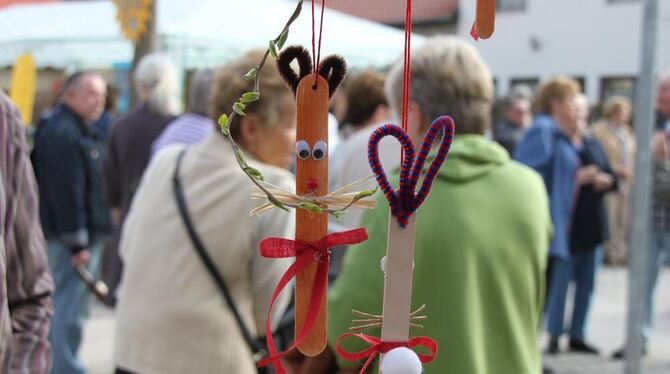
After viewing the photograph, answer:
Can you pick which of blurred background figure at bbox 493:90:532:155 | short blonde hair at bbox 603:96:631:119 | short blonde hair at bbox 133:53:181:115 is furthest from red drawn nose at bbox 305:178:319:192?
short blonde hair at bbox 603:96:631:119

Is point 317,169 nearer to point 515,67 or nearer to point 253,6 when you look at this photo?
point 253,6

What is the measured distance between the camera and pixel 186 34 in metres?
8.06

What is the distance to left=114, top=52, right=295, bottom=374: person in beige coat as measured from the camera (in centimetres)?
204

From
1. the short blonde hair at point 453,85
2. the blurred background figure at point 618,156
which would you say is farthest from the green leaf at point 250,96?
the blurred background figure at point 618,156

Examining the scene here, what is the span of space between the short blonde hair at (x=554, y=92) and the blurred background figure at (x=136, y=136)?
7.14ft

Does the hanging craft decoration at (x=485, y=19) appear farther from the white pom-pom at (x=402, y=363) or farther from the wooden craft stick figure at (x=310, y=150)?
the white pom-pom at (x=402, y=363)

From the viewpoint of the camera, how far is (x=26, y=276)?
166 cm

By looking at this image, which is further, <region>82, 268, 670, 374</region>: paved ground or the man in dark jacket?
<region>82, 268, 670, 374</region>: paved ground

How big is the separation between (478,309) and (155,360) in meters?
0.79

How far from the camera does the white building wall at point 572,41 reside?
15.7 m

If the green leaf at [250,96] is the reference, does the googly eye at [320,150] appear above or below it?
below

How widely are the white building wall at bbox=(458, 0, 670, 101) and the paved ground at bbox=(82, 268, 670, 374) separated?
8312 millimetres

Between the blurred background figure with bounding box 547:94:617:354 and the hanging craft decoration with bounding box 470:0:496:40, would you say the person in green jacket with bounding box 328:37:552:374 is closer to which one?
the hanging craft decoration with bounding box 470:0:496:40

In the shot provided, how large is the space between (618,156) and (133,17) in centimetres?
470
